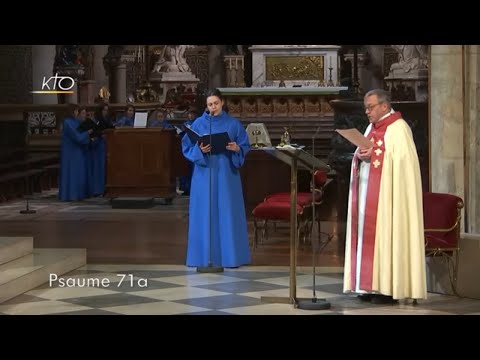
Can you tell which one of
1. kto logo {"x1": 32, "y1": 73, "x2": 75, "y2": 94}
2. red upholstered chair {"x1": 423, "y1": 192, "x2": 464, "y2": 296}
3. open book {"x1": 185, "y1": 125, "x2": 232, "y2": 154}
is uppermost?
kto logo {"x1": 32, "y1": 73, "x2": 75, "y2": 94}

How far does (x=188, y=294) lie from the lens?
8.85 meters

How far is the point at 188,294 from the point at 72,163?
8909 millimetres

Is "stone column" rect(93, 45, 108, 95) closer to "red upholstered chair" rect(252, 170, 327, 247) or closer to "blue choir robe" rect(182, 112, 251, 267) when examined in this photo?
"red upholstered chair" rect(252, 170, 327, 247)

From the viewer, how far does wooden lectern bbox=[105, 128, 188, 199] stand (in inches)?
642

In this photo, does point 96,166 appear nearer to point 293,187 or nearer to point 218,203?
point 218,203

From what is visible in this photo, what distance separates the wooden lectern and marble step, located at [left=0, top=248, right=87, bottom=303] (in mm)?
5659

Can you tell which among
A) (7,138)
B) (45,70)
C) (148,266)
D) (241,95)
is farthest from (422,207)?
(45,70)

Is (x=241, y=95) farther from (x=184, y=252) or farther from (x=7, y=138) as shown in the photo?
(x=184, y=252)

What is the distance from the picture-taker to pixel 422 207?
825 centimetres

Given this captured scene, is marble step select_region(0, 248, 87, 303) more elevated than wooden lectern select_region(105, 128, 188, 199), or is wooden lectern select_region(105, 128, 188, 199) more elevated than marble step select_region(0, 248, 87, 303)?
wooden lectern select_region(105, 128, 188, 199)

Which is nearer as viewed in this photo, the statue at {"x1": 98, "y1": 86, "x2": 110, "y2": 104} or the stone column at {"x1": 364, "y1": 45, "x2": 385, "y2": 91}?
the statue at {"x1": 98, "y1": 86, "x2": 110, "y2": 104}

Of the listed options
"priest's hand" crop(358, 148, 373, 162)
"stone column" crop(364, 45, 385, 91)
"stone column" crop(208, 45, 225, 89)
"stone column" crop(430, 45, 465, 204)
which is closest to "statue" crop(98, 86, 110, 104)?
"stone column" crop(208, 45, 225, 89)

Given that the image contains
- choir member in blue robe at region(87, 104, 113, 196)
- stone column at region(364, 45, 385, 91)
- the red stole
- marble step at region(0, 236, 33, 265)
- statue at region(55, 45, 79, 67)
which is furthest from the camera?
stone column at region(364, 45, 385, 91)
